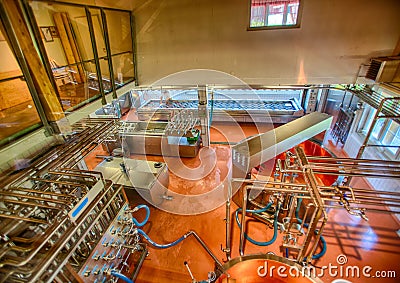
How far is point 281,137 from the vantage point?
9.88ft

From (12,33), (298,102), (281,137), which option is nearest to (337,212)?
(281,137)

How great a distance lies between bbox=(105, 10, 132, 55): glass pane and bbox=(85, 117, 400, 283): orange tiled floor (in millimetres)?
3137

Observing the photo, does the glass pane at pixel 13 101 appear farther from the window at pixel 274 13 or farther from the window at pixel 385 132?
the window at pixel 385 132

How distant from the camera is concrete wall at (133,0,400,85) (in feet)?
9.82

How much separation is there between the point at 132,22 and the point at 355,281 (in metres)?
5.25

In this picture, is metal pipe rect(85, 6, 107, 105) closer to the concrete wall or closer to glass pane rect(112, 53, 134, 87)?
glass pane rect(112, 53, 134, 87)

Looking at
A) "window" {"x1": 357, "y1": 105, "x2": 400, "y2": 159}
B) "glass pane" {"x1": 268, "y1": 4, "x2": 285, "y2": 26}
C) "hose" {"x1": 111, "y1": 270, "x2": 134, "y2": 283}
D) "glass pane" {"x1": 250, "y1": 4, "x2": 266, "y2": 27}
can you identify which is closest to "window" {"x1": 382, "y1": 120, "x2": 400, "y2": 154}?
"window" {"x1": 357, "y1": 105, "x2": 400, "y2": 159}

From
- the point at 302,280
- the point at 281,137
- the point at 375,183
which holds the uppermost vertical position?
the point at 281,137

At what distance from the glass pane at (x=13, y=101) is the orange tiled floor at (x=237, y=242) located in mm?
2222

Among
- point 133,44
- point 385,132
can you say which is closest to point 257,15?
point 133,44

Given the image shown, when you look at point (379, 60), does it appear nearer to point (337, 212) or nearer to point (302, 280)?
point (337, 212)

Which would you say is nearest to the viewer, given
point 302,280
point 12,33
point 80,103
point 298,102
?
point 302,280

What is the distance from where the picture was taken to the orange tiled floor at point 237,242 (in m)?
2.53

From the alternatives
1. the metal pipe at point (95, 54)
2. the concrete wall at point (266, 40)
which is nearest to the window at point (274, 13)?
the concrete wall at point (266, 40)
